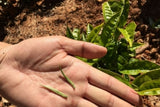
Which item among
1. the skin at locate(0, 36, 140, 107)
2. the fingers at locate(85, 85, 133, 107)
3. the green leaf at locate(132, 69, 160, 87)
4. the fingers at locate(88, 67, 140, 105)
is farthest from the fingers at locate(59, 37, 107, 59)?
the green leaf at locate(132, 69, 160, 87)

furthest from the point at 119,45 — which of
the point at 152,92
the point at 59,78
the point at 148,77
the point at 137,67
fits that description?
the point at 59,78

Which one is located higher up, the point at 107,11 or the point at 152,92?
the point at 107,11

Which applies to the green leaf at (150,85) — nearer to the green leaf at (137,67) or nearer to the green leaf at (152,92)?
the green leaf at (152,92)

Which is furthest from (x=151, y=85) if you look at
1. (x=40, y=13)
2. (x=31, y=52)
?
(x=40, y=13)

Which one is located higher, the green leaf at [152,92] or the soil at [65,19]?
the soil at [65,19]

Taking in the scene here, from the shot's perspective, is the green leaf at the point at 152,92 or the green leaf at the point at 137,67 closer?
the green leaf at the point at 152,92

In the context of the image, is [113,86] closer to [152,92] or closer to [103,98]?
[103,98]

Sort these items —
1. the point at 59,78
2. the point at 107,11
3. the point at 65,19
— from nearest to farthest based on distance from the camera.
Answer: the point at 59,78, the point at 107,11, the point at 65,19

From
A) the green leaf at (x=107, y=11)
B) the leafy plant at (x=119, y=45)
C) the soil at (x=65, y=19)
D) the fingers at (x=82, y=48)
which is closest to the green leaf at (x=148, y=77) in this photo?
the leafy plant at (x=119, y=45)

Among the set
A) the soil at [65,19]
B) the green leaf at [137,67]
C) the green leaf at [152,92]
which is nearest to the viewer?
the green leaf at [152,92]
